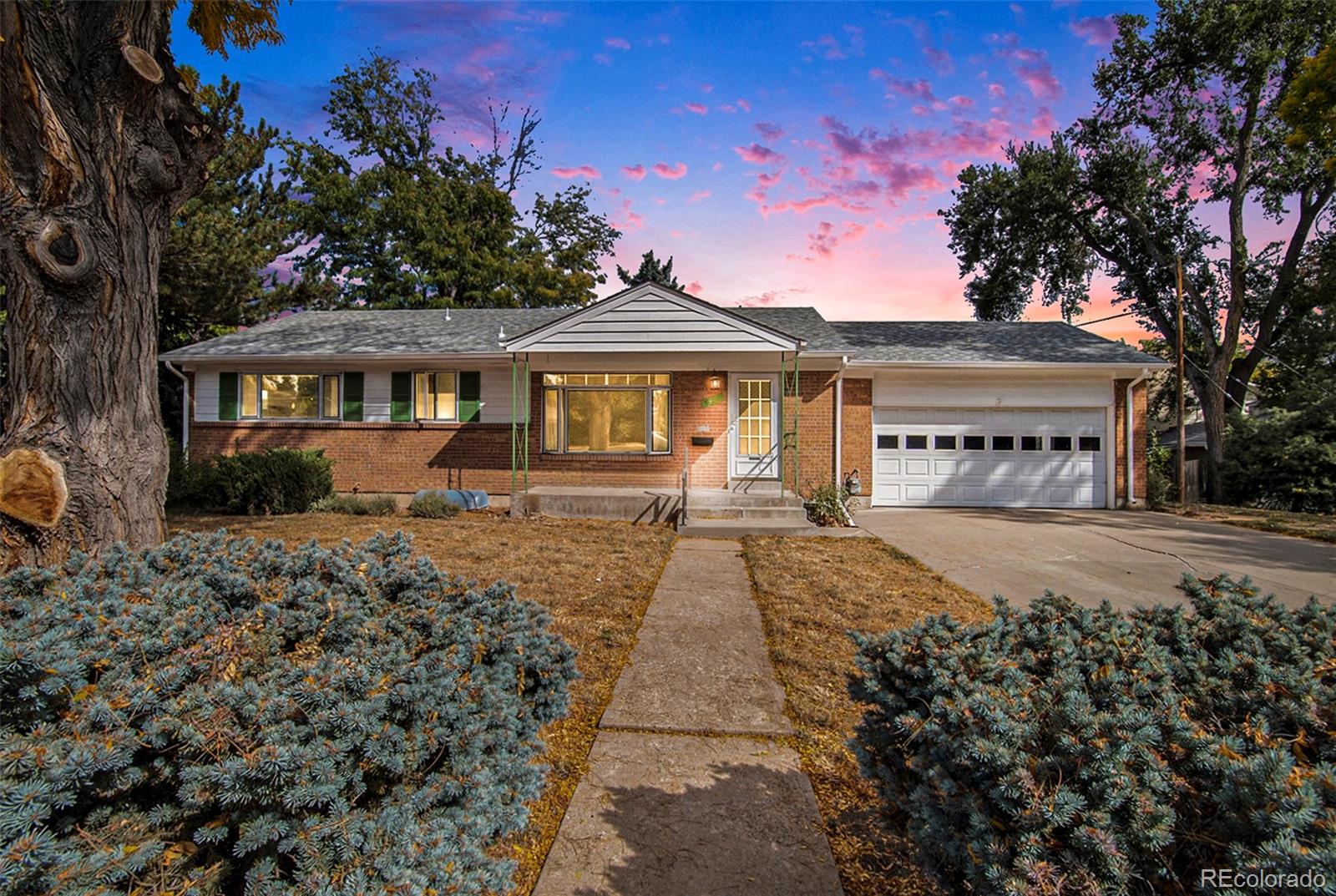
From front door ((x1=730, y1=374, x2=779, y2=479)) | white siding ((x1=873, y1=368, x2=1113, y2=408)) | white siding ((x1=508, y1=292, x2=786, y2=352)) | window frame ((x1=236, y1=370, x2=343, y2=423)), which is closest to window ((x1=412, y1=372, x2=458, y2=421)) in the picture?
window frame ((x1=236, y1=370, x2=343, y2=423))

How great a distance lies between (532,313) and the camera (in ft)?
54.2

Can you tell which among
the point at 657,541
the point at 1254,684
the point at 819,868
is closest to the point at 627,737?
the point at 819,868

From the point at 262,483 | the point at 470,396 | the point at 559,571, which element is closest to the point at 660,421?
the point at 470,396

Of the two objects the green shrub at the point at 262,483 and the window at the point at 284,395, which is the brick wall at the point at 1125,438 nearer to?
A: the green shrub at the point at 262,483

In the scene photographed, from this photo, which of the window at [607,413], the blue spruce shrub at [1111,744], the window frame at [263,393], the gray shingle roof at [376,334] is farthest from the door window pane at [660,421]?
the blue spruce shrub at [1111,744]

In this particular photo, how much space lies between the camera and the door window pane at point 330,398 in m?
13.2

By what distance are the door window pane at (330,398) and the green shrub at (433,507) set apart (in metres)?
3.41

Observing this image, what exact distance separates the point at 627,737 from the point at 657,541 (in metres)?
5.69

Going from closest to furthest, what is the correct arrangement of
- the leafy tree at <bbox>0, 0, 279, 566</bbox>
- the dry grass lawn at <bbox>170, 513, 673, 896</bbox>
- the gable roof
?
1. the dry grass lawn at <bbox>170, 513, 673, 896</bbox>
2. the leafy tree at <bbox>0, 0, 279, 566</bbox>
3. the gable roof

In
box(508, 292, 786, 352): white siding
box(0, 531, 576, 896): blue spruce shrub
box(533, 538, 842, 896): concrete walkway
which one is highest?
box(508, 292, 786, 352): white siding

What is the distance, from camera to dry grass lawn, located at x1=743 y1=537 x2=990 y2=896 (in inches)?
92.5

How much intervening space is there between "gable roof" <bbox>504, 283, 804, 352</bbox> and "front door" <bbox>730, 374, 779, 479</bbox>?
68.7 inches

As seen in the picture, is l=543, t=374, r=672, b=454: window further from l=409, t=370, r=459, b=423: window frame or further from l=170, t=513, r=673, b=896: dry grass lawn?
l=170, t=513, r=673, b=896: dry grass lawn

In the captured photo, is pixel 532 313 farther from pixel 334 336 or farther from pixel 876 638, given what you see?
pixel 876 638
